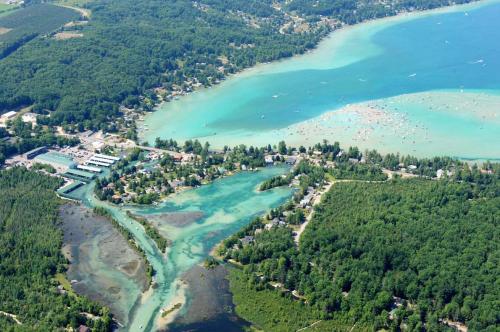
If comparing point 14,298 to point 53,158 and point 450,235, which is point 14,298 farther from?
point 450,235

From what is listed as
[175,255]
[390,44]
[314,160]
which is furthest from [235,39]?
[175,255]

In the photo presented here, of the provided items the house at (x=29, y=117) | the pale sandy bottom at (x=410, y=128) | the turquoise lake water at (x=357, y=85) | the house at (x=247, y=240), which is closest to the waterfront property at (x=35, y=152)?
the house at (x=29, y=117)

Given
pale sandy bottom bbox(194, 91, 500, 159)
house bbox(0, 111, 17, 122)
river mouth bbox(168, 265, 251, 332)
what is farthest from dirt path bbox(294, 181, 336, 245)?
house bbox(0, 111, 17, 122)

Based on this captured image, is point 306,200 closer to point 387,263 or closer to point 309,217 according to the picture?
point 309,217

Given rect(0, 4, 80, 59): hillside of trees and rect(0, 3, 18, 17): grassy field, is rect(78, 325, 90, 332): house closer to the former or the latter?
rect(0, 4, 80, 59): hillside of trees

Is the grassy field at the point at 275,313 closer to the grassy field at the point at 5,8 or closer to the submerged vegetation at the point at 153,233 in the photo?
the submerged vegetation at the point at 153,233

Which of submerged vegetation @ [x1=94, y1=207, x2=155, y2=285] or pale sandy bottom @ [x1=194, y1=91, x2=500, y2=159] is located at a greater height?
pale sandy bottom @ [x1=194, y1=91, x2=500, y2=159]
